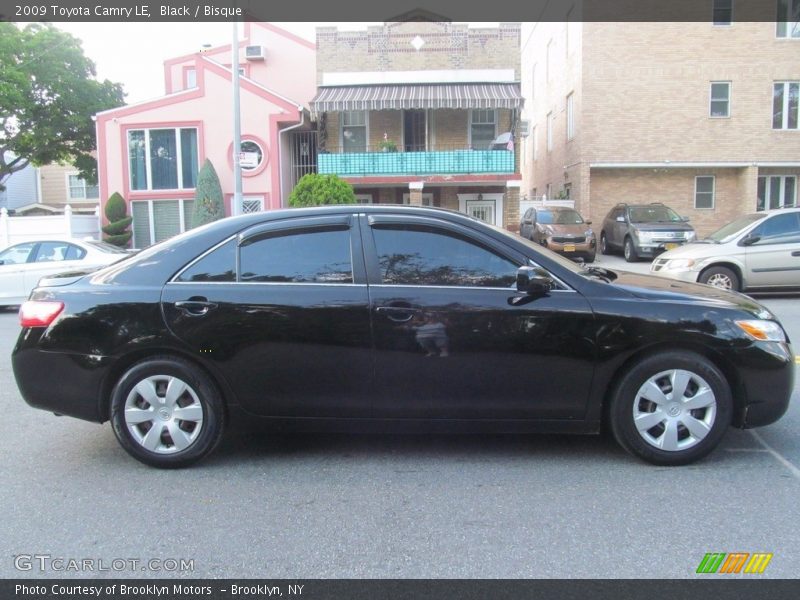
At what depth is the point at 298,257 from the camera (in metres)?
4.32

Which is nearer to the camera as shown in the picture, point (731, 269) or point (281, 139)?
point (731, 269)

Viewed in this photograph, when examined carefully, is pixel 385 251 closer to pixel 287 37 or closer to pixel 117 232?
pixel 117 232

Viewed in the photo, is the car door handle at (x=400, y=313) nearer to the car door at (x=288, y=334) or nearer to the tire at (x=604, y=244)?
the car door at (x=288, y=334)

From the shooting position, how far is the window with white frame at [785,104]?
23703 millimetres

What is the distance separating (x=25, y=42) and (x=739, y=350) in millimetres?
31763

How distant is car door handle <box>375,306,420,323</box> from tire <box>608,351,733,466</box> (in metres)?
1.37

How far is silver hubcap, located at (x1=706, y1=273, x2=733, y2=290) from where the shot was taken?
37.6ft

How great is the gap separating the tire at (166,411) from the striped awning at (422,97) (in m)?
19.1

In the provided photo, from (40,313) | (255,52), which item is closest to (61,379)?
(40,313)

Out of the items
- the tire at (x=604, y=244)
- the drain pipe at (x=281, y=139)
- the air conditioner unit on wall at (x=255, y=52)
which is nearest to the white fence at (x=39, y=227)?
the drain pipe at (x=281, y=139)

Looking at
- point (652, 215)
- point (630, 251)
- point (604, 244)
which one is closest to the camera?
point (630, 251)

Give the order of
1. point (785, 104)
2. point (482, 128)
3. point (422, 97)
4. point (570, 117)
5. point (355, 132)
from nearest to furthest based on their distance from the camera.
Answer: point (422, 97) < point (785, 104) < point (482, 128) < point (355, 132) < point (570, 117)

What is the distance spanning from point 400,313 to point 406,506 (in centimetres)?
115

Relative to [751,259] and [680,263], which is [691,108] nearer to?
[751,259]
